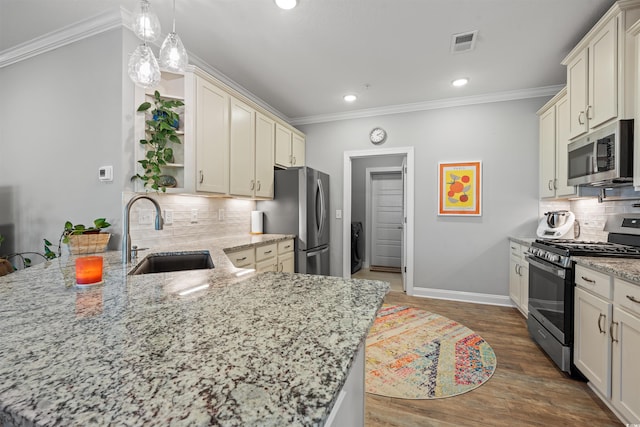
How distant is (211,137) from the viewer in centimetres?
254

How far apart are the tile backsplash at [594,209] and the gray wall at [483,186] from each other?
294 mm

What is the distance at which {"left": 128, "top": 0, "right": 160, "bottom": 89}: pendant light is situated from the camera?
1.33m

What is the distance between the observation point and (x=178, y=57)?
4.72 ft

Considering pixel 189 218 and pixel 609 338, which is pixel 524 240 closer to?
pixel 609 338

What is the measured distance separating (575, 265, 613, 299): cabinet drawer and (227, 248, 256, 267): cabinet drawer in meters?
2.46

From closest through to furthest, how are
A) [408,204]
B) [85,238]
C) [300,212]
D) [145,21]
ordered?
[145,21] → [85,238] → [300,212] → [408,204]

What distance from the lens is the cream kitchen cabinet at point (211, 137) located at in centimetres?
240

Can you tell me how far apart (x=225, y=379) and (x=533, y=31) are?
3.10m

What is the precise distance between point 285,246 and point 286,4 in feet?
7.33

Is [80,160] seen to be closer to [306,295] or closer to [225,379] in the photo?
[306,295]

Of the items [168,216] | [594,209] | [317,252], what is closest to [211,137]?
[168,216]

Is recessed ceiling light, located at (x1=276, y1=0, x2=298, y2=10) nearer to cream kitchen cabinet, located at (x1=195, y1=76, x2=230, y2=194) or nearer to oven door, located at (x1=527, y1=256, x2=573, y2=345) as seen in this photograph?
cream kitchen cabinet, located at (x1=195, y1=76, x2=230, y2=194)

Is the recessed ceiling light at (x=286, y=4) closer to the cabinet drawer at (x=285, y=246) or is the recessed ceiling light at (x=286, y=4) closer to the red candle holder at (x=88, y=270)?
the red candle holder at (x=88, y=270)

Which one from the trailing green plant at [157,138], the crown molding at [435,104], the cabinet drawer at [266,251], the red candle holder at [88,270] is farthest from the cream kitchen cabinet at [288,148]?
the red candle holder at [88,270]
